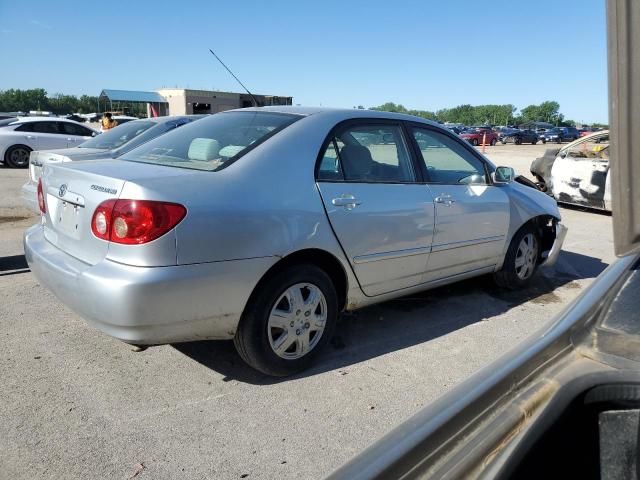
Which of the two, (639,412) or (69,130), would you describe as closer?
(639,412)

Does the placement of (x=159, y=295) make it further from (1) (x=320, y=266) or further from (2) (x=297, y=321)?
(1) (x=320, y=266)

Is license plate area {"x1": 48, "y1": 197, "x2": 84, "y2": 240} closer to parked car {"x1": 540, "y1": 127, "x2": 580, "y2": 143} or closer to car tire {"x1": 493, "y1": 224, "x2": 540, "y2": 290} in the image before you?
car tire {"x1": 493, "y1": 224, "x2": 540, "y2": 290}

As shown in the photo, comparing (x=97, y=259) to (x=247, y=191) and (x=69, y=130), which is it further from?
(x=69, y=130)

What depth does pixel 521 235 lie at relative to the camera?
4938 millimetres

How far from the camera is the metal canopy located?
5181 centimetres

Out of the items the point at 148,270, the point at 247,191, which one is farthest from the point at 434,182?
the point at 148,270

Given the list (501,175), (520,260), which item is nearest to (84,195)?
(501,175)

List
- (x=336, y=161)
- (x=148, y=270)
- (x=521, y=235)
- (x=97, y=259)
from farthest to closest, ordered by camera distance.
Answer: (x=521, y=235)
(x=336, y=161)
(x=97, y=259)
(x=148, y=270)

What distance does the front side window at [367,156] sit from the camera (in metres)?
3.48

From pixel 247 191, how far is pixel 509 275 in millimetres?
3030

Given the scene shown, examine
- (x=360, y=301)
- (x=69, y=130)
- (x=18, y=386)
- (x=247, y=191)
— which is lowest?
(x=18, y=386)

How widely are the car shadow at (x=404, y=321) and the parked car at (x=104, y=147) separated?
3514 mm

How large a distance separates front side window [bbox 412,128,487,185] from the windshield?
16.9ft

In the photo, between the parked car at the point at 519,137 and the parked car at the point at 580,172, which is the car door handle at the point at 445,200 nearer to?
the parked car at the point at 580,172
